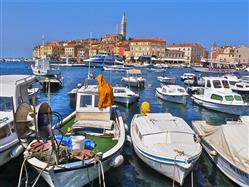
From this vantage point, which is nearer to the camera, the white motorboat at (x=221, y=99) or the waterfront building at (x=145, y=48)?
the white motorboat at (x=221, y=99)

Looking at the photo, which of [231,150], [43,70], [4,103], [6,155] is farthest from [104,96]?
[43,70]

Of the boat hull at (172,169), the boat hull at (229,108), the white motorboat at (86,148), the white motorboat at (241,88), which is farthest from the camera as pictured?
the white motorboat at (241,88)

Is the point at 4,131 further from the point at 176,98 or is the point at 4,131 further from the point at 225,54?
the point at 225,54

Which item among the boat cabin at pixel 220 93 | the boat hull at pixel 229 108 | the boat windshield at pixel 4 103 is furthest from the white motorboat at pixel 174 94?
the boat windshield at pixel 4 103

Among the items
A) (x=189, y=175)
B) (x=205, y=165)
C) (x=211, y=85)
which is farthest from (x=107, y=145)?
(x=211, y=85)

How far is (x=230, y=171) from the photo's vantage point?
553 inches

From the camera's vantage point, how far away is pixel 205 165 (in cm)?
1642

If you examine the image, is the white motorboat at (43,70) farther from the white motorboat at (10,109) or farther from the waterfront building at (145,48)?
the waterfront building at (145,48)

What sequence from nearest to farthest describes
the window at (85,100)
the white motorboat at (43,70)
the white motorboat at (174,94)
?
1. the window at (85,100)
2. the white motorboat at (174,94)
3. the white motorboat at (43,70)

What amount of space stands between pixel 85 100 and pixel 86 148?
17.8 feet

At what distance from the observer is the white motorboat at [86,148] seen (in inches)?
463

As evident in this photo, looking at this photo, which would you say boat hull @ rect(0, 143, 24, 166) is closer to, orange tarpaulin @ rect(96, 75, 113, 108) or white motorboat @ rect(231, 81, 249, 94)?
orange tarpaulin @ rect(96, 75, 113, 108)

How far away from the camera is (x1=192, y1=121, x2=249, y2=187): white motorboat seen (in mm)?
13289

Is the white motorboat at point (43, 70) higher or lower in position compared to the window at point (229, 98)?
higher
